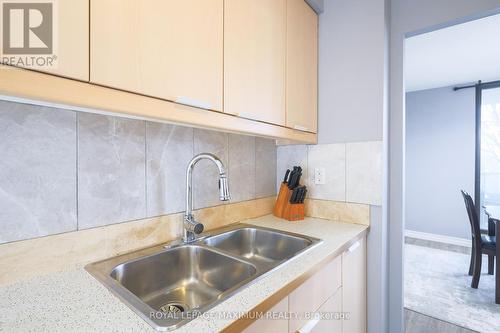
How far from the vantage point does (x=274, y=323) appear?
68 centimetres

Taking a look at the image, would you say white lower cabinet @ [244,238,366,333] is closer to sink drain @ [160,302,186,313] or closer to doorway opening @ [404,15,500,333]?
sink drain @ [160,302,186,313]

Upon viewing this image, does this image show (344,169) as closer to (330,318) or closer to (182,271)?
(330,318)

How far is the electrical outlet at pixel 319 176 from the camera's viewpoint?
1535 mm

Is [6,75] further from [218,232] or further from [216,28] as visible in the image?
[218,232]

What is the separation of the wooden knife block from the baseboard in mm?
3500

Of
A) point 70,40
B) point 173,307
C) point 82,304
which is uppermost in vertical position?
point 70,40

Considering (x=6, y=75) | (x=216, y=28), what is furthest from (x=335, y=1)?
(x=6, y=75)

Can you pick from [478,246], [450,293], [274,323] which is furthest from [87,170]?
[478,246]

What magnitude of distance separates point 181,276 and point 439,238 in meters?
4.30

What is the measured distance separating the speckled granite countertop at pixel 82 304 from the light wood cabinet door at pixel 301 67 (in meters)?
0.82

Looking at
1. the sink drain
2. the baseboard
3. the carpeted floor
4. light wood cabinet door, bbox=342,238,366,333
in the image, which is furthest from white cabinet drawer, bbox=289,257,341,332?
the baseboard

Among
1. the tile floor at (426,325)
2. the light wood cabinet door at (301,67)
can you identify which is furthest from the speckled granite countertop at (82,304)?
the tile floor at (426,325)

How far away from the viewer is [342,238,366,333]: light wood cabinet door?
1128 mm

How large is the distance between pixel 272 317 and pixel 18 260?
762mm
